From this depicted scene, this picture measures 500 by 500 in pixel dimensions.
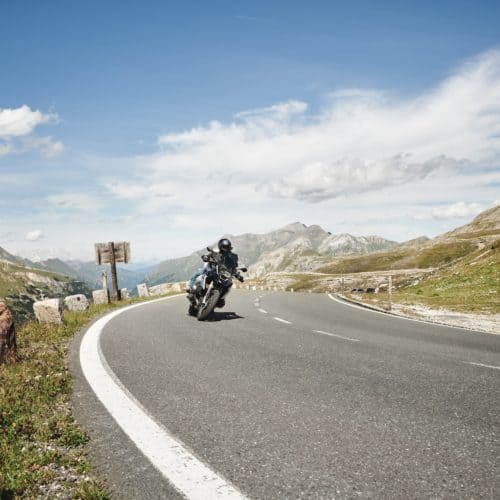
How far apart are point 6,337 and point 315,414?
17.6ft

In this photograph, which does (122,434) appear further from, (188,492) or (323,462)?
(323,462)

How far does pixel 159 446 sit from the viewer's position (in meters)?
3.82

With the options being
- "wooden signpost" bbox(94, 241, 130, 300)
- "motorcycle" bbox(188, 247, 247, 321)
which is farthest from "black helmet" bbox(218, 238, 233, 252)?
"wooden signpost" bbox(94, 241, 130, 300)

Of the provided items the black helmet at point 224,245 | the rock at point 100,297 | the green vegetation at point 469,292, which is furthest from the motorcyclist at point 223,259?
the green vegetation at point 469,292

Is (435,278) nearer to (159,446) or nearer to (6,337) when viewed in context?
(6,337)

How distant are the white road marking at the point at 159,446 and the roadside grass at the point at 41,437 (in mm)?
428

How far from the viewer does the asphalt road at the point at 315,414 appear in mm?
3242

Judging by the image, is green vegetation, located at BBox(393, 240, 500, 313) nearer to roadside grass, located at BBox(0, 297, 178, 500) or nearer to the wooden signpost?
the wooden signpost

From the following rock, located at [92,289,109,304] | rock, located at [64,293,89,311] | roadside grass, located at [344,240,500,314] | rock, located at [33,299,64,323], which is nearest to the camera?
rock, located at [33,299,64,323]

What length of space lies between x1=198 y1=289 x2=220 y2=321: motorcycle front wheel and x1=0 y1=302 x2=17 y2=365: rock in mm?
6380

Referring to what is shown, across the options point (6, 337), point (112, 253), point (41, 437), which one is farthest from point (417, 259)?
point (41, 437)

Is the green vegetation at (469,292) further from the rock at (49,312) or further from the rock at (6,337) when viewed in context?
the rock at (6,337)

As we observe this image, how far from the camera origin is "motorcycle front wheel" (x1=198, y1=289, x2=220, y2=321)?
43.4ft

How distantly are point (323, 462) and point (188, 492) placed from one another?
1.14 meters
